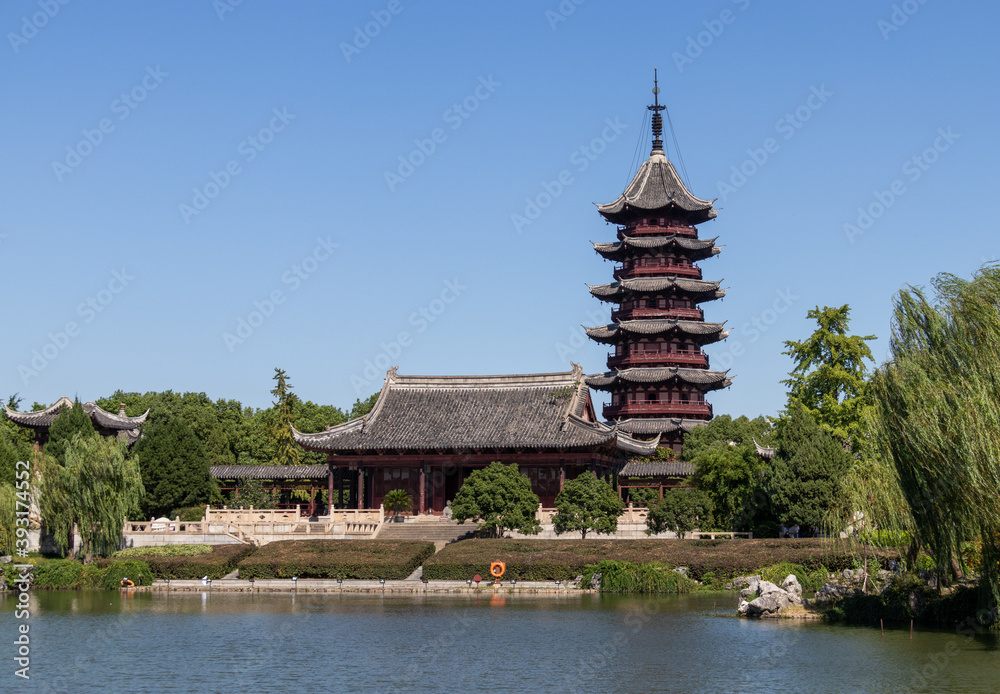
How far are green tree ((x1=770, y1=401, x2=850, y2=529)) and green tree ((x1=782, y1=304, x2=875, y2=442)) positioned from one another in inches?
394

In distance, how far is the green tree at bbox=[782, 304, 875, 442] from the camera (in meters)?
50.6

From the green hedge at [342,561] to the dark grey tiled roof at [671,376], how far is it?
86.5 feet

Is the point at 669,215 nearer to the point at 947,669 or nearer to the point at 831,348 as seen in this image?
the point at 831,348

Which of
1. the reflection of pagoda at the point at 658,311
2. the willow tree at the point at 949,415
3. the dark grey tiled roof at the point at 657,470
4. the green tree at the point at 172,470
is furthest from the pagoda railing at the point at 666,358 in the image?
the willow tree at the point at 949,415

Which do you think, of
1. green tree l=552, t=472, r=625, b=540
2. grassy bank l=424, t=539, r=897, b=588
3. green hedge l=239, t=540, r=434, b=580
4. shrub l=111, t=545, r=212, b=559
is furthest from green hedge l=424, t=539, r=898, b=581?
shrub l=111, t=545, r=212, b=559

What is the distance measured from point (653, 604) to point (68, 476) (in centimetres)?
2039

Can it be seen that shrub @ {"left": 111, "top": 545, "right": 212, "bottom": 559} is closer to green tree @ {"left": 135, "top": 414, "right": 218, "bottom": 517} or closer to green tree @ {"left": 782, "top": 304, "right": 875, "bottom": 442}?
green tree @ {"left": 135, "top": 414, "right": 218, "bottom": 517}

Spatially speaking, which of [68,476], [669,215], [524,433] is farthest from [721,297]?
[68,476]

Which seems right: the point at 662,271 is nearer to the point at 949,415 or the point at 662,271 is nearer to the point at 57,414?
the point at 57,414

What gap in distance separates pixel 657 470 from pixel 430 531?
13537 mm

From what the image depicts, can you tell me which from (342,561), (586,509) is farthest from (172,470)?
(586,509)

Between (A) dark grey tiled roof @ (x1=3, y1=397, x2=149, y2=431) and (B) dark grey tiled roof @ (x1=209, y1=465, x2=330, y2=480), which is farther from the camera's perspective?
(A) dark grey tiled roof @ (x1=3, y1=397, x2=149, y2=431)

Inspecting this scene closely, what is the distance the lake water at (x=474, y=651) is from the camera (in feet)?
67.2

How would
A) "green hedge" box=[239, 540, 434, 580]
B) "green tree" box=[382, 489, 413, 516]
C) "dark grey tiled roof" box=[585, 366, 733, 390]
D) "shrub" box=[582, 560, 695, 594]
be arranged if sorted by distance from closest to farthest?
"shrub" box=[582, 560, 695, 594] → "green hedge" box=[239, 540, 434, 580] → "green tree" box=[382, 489, 413, 516] → "dark grey tiled roof" box=[585, 366, 733, 390]
